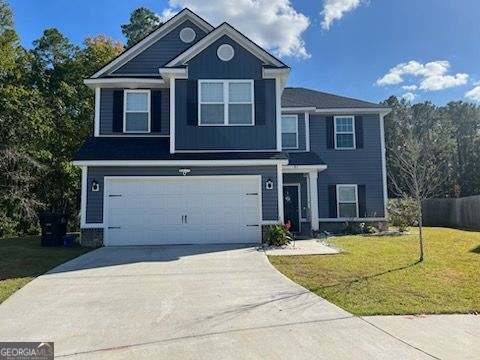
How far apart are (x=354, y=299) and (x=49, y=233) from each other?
11.1 meters

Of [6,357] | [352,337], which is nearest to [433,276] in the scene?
[352,337]

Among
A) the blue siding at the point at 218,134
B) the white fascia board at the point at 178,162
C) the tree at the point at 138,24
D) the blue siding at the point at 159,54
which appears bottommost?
the white fascia board at the point at 178,162

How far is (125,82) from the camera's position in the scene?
15992 millimetres

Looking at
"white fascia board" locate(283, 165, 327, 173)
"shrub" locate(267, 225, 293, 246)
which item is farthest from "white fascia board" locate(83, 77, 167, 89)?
"shrub" locate(267, 225, 293, 246)

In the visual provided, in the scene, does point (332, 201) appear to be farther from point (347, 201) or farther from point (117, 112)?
point (117, 112)

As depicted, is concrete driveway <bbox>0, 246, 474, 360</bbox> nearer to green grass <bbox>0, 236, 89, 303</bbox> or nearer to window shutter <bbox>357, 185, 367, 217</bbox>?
green grass <bbox>0, 236, 89, 303</bbox>

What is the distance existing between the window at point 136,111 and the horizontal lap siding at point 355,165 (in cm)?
788

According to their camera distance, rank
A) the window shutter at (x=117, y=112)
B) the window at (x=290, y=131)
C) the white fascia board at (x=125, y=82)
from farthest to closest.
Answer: the window at (x=290, y=131) < the window shutter at (x=117, y=112) < the white fascia board at (x=125, y=82)

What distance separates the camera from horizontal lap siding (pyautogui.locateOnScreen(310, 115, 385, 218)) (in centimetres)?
2006

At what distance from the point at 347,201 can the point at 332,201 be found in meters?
0.73

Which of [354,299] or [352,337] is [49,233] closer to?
[354,299]

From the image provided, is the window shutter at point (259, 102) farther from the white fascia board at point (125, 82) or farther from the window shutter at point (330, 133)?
the window shutter at point (330, 133)

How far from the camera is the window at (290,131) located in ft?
64.7

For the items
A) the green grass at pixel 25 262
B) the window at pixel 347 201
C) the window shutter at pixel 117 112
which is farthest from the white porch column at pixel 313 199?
the green grass at pixel 25 262
